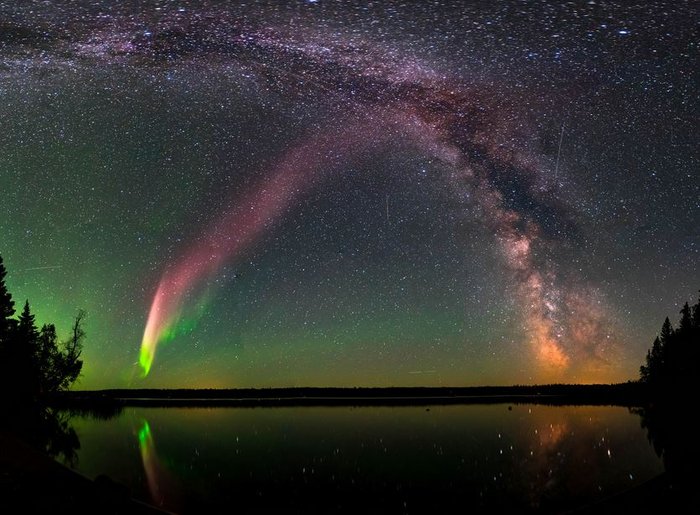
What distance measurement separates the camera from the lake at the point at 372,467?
19016 mm

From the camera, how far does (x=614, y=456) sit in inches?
1117

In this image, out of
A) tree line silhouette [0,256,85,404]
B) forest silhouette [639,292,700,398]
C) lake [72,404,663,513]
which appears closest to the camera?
lake [72,404,663,513]

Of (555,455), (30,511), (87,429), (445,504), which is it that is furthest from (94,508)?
(87,429)

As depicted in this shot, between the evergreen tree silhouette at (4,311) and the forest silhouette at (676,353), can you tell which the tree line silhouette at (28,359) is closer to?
the evergreen tree silhouette at (4,311)

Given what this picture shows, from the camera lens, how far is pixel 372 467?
26203mm

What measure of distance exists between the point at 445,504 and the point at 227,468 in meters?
11.0

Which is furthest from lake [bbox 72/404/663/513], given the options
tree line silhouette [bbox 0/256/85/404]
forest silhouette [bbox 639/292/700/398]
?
forest silhouette [bbox 639/292/700/398]

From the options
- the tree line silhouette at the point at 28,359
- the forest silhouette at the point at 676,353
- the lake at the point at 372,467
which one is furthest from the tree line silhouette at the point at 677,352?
the tree line silhouette at the point at 28,359

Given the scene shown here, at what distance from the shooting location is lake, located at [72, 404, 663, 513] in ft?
62.4

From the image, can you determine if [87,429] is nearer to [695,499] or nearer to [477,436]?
[477,436]

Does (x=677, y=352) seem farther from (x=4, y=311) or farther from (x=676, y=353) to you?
(x=4, y=311)

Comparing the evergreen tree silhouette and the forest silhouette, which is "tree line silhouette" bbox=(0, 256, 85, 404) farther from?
the forest silhouette

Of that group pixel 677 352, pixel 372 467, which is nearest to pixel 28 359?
pixel 372 467

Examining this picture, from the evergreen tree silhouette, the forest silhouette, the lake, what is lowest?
the forest silhouette
